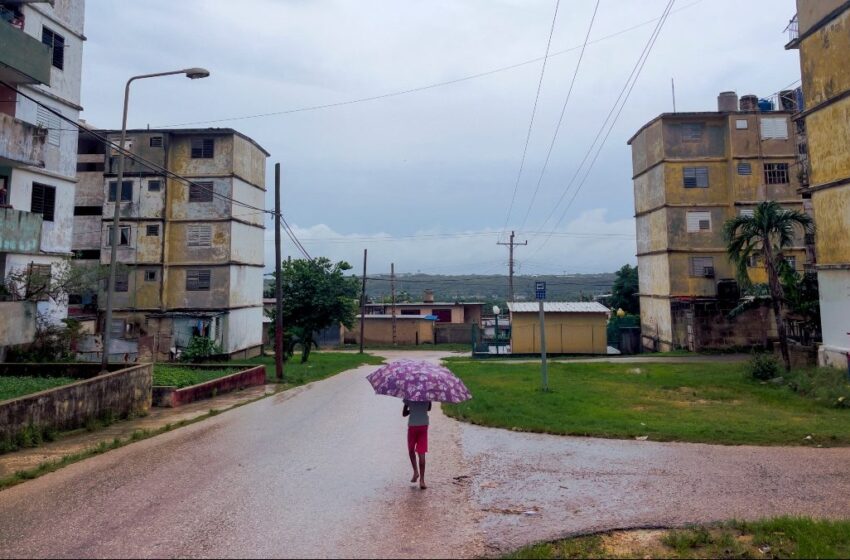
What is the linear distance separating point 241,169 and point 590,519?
3451 cm

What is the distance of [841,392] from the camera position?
13875mm

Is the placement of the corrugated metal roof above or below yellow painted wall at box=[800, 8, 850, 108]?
below

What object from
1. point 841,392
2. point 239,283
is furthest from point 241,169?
point 841,392

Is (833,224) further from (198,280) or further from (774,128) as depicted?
(198,280)

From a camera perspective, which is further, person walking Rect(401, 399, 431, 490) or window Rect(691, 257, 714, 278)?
window Rect(691, 257, 714, 278)

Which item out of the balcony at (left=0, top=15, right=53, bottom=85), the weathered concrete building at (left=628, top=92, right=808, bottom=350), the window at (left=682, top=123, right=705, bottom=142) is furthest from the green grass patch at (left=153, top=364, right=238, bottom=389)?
the window at (left=682, top=123, right=705, bottom=142)

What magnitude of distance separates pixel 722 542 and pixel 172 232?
35.8 metres

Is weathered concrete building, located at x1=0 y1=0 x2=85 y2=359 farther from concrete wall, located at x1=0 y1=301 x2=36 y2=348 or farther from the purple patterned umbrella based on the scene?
the purple patterned umbrella

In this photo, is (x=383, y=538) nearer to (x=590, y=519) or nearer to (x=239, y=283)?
(x=590, y=519)

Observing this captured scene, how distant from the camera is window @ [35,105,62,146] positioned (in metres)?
22.1

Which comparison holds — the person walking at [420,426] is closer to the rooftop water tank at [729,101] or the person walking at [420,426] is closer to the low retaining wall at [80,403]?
the low retaining wall at [80,403]

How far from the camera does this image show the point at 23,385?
14.3m

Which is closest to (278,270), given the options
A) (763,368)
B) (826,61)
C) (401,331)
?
(763,368)

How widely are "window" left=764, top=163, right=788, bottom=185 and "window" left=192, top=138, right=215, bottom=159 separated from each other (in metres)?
35.7
